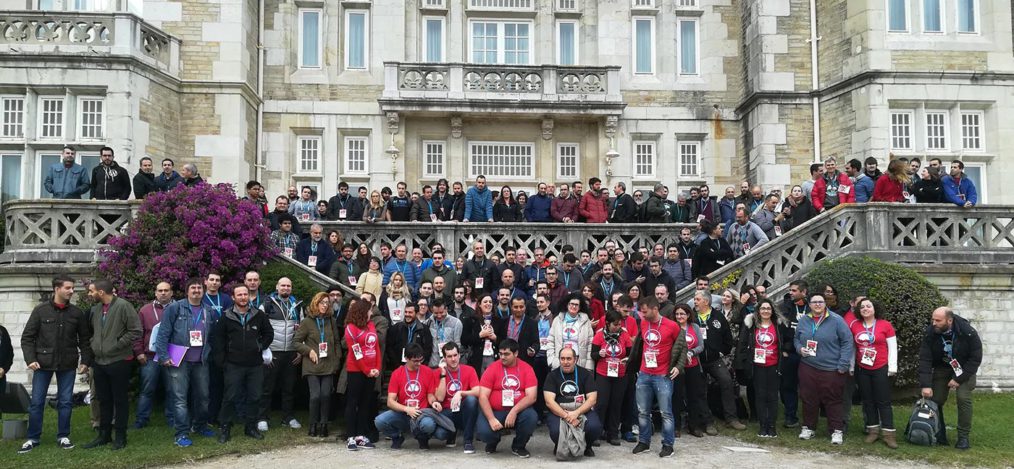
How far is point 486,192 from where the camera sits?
14.9 m

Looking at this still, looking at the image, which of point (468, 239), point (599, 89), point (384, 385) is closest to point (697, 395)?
point (384, 385)

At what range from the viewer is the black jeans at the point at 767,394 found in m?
9.95

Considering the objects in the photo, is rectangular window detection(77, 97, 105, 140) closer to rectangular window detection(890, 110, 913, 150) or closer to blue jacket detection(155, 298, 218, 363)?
blue jacket detection(155, 298, 218, 363)

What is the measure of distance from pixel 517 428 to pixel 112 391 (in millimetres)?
4822

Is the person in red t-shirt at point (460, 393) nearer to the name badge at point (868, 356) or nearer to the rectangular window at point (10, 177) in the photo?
the name badge at point (868, 356)

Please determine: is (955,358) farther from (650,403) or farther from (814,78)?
(814,78)

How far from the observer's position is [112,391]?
923cm

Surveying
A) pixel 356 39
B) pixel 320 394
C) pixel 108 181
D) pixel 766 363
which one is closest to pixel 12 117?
pixel 108 181

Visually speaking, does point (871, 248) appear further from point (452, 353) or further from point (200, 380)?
point (200, 380)

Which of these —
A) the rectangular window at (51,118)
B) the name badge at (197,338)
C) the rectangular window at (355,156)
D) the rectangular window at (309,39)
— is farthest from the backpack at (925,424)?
the rectangular window at (51,118)

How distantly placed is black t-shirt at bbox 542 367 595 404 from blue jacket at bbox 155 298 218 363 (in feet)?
13.8

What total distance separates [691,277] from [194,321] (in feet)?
25.9

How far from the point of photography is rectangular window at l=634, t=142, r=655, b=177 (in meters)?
20.2

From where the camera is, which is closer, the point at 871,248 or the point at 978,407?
the point at 978,407
